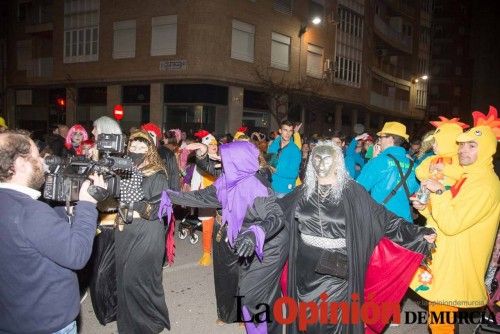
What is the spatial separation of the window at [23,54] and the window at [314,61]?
20089 mm

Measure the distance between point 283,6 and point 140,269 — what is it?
78.9 feet

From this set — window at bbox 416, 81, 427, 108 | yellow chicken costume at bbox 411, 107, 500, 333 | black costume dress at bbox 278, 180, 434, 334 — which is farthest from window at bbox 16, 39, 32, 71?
window at bbox 416, 81, 427, 108

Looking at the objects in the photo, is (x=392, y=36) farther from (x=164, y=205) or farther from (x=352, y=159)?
(x=164, y=205)

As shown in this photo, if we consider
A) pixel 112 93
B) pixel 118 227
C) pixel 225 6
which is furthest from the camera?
pixel 112 93

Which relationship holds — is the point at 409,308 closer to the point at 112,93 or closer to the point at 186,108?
the point at 186,108

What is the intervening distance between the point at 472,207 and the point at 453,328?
1287mm

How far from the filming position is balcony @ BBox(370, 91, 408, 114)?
36812mm

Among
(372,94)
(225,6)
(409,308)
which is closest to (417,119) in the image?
(372,94)

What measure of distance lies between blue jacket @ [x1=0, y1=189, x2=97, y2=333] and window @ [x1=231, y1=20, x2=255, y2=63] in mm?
21140

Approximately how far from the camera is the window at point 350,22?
30938 millimetres

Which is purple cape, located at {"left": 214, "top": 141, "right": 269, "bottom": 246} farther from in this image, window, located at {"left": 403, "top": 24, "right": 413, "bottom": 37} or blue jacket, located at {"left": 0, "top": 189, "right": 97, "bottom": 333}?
window, located at {"left": 403, "top": 24, "right": 413, "bottom": 37}

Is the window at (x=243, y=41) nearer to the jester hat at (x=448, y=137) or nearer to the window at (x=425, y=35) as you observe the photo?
the jester hat at (x=448, y=137)

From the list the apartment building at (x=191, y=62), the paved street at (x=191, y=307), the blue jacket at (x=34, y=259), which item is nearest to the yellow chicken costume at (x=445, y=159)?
the paved street at (x=191, y=307)

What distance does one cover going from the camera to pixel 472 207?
369cm
